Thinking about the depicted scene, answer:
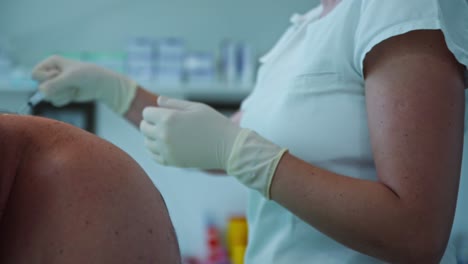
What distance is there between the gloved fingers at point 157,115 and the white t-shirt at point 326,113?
188 mm

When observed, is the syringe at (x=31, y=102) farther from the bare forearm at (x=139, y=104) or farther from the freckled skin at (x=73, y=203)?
the freckled skin at (x=73, y=203)

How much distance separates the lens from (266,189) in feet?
2.54

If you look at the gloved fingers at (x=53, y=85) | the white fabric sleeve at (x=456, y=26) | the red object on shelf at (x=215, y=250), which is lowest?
the red object on shelf at (x=215, y=250)

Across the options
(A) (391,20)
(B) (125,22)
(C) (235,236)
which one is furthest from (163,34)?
(A) (391,20)

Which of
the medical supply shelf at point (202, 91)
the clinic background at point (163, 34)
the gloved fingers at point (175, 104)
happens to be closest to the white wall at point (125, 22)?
the clinic background at point (163, 34)

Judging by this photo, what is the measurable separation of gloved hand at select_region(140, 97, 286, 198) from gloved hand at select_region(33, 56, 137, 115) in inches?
13.3

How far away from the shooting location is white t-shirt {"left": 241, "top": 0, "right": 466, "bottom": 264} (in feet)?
2.64

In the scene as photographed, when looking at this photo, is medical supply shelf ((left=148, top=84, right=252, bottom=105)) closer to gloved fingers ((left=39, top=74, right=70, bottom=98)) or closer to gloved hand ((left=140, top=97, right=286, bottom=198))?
gloved fingers ((left=39, top=74, right=70, bottom=98))

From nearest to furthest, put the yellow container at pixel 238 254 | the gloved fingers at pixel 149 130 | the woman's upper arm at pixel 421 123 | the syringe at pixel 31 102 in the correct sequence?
the woman's upper arm at pixel 421 123, the gloved fingers at pixel 149 130, the syringe at pixel 31 102, the yellow container at pixel 238 254

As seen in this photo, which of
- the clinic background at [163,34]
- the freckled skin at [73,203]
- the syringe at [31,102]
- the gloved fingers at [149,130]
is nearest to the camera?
the freckled skin at [73,203]

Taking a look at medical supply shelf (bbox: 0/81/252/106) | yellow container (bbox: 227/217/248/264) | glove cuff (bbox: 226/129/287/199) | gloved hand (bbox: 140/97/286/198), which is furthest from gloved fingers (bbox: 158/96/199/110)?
yellow container (bbox: 227/217/248/264)

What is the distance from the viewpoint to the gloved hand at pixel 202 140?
816mm

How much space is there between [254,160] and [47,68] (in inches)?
29.0

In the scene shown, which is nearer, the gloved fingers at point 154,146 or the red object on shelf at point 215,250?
the gloved fingers at point 154,146
